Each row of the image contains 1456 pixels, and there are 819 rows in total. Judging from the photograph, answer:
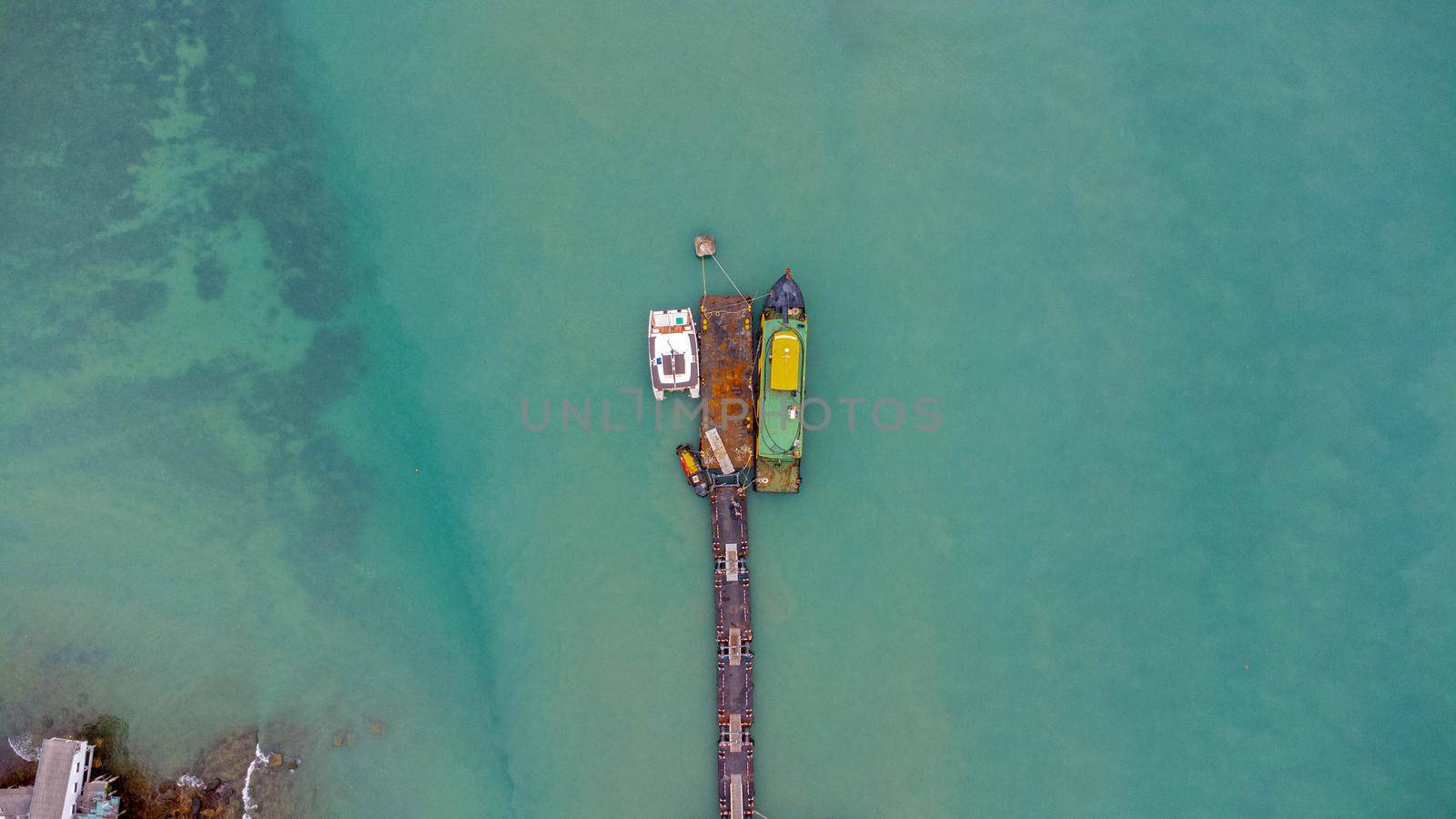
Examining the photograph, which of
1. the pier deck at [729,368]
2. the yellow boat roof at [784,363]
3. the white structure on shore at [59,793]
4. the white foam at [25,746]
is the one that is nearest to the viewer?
the white structure on shore at [59,793]

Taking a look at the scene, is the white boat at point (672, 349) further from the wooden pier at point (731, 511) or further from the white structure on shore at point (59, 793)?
the white structure on shore at point (59, 793)

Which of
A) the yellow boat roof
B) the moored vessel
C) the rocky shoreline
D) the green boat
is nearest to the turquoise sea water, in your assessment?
the rocky shoreline

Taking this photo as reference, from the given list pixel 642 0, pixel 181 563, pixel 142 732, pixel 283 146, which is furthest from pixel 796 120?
pixel 142 732

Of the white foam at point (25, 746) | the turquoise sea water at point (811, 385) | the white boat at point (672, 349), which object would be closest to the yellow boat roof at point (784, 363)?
the turquoise sea water at point (811, 385)

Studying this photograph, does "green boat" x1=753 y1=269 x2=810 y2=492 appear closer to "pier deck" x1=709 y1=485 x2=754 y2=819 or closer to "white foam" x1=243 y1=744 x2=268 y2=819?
"pier deck" x1=709 y1=485 x2=754 y2=819

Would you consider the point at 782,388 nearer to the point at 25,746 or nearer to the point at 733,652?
the point at 733,652

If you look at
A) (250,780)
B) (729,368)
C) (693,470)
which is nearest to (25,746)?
(250,780)
